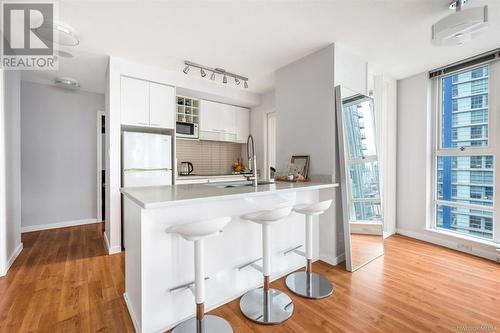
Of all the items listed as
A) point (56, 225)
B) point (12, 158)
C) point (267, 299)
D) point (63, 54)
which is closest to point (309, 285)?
point (267, 299)

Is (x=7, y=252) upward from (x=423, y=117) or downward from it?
downward

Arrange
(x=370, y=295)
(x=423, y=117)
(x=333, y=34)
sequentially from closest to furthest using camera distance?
(x=370, y=295) < (x=333, y=34) < (x=423, y=117)

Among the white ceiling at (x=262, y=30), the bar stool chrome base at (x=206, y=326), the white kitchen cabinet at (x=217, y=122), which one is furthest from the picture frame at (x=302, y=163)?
the white kitchen cabinet at (x=217, y=122)

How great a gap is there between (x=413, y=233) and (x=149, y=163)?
421 cm

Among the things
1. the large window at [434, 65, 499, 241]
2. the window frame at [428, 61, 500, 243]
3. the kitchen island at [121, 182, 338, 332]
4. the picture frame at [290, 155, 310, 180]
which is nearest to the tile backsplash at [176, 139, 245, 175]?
the picture frame at [290, 155, 310, 180]

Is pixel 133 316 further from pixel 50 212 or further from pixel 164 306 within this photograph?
pixel 50 212

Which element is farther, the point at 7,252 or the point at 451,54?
the point at 451,54

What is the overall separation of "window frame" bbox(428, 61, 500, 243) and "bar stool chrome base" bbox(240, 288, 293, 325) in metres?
2.89

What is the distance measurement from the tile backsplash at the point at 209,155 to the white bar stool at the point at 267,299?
2.96 metres

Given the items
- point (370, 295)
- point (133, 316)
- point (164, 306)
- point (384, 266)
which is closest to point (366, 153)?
point (384, 266)

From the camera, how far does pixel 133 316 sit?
1.71m

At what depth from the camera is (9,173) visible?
256 cm

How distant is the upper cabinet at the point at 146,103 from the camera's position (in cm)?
313

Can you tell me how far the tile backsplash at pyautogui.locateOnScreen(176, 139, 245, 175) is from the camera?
450cm
